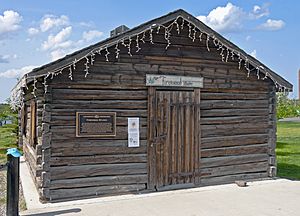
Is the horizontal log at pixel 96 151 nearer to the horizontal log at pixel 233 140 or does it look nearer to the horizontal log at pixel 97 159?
the horizontal log at pixel 97 159

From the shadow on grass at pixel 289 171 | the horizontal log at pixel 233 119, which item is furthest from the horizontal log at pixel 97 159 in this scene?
the shadow on grass at pixel 289 171

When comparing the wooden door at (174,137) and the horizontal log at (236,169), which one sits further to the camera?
the horizontal log at (236,169)

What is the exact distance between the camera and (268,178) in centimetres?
985

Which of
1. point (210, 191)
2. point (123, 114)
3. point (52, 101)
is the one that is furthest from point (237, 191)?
point (52, 101)

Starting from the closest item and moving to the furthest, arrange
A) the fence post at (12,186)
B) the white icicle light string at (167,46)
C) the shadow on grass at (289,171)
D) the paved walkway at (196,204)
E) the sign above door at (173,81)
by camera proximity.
→ 1. the fence post at (12,186)
2. the paved walkway at (196,204)
3. the white icicle light string at (167,46)
4. the sign above door at (173,81)
5. the shadow on grass at (289,171)

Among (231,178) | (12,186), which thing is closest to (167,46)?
(231,178)

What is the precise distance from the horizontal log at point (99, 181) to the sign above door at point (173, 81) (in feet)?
6.68

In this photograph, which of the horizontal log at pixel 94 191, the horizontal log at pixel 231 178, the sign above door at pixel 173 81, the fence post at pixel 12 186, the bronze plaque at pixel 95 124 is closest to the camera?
the fence post at pixel 12 186

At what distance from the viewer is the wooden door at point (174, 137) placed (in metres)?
8.36

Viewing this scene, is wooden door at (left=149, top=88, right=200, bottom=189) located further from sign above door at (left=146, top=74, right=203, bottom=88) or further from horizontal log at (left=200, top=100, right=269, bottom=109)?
horizontal log at (left=200, top=100, right=269, bottom=109)

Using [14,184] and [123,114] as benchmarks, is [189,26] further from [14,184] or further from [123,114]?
[14,184]

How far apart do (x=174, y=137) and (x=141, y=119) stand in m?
0.92

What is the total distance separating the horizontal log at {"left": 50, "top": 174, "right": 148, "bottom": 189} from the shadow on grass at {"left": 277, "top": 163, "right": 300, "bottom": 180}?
14.9 ft

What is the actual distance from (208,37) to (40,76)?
394cm
